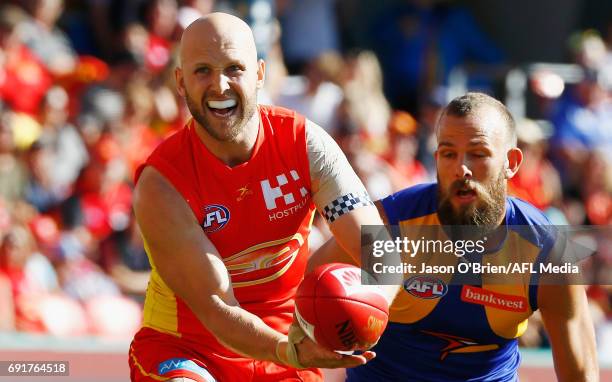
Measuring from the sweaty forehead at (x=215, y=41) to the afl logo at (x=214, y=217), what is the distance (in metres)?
0.63

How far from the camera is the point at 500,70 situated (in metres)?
11.9

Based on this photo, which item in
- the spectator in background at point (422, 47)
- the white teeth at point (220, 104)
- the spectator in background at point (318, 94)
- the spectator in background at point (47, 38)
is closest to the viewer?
the white teeth at point (220, 104)

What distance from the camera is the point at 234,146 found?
190 inches

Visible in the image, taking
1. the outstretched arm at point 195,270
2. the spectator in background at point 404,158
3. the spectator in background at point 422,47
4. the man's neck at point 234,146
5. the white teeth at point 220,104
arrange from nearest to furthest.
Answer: the outstretched arm at point 195,270 < the white teeth at point 220,104 < the man's neck at point 234,146 < the spectator in background at point 404,158 < the spectator in background at point 422,47

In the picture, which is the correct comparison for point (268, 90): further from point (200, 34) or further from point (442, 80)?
point (200, 34)

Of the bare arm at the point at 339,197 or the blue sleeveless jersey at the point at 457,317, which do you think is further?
the blue sleeveless jersey at the point at 457,317

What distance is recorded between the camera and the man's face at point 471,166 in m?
4.91

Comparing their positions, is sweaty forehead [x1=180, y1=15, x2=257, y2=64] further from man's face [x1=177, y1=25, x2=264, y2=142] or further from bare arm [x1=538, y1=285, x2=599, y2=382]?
bare arm [x1=538, y1=285, x2=599, y2=382]

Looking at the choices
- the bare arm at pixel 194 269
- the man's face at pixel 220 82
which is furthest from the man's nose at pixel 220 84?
the bare arm at pixel 194 269

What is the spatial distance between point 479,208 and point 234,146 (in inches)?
44.3

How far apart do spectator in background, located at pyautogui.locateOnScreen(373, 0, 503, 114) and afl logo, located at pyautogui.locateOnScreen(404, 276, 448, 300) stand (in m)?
7.20

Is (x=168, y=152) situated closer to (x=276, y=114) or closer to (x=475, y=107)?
(x=276, y=114)

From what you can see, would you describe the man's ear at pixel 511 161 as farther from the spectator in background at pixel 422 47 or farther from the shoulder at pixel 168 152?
the spectator in background at pixel 422 47

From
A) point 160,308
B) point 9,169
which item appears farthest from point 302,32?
point 160,308
